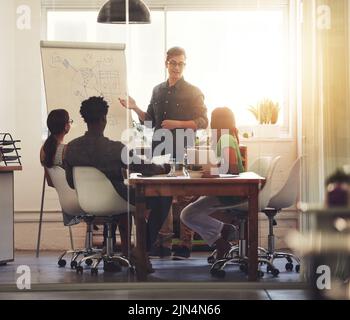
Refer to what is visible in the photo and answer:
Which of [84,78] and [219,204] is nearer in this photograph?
[219,204]

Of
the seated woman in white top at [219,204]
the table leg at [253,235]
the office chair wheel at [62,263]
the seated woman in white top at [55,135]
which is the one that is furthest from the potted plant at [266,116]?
the office chair wheel at [62,263]

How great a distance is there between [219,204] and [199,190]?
22cm

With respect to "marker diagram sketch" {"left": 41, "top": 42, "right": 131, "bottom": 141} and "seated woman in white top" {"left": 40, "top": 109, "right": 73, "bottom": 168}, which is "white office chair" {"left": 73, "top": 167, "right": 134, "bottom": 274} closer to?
"seated woman in white top" {"left": 40, "top": 109, "right": 73, "bottom": 168}

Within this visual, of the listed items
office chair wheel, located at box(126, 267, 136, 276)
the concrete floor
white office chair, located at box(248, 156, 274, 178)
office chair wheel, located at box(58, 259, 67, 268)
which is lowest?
the concrete floor

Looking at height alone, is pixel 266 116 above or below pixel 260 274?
above

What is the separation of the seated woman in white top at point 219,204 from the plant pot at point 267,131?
12.2 inches

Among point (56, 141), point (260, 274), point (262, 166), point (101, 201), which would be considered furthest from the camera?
point (262, 166)

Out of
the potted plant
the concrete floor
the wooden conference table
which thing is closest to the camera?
the concrete floor

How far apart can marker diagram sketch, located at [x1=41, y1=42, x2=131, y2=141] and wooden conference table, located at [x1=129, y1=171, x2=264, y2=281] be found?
0.51 m

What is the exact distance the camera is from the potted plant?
7.15 metres

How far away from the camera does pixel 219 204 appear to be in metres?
6.77

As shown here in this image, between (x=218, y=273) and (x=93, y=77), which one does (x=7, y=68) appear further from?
(x=218, y=273)

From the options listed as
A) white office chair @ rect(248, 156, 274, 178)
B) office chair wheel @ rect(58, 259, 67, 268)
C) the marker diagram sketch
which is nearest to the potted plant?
white office chair @ rect(248, 156, 274, 178)

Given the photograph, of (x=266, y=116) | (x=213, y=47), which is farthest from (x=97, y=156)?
(x=266, y=116)
